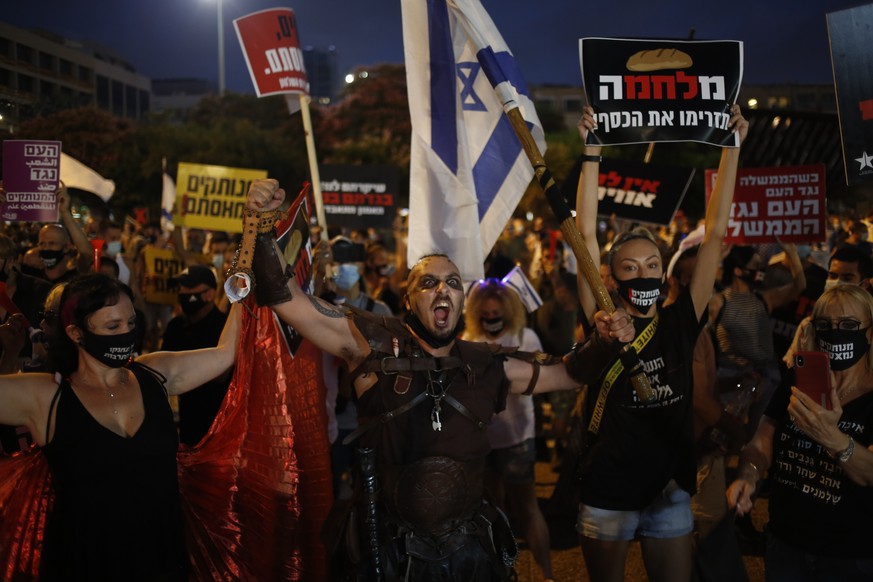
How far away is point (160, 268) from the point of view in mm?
9875

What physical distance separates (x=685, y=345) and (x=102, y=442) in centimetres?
271

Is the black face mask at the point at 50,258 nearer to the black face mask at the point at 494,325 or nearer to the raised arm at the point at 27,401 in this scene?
the black face mask at the point at 494,325

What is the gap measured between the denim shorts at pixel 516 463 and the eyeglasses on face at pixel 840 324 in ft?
7.37

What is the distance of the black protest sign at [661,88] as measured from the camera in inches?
165

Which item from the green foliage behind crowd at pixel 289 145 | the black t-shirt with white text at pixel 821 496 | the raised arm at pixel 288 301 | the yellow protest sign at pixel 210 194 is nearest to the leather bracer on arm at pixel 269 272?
the raised arm at pixel 288 301

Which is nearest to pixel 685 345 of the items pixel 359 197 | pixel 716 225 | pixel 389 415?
pixel 716 225

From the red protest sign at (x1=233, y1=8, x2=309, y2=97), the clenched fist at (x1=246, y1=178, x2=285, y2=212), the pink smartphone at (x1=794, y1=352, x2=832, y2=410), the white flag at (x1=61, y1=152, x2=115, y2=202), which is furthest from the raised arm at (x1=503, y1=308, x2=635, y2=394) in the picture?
the white flag at (x1=61, y1=152, x2=115, y2=202)

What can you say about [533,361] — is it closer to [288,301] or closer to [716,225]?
[288,301]

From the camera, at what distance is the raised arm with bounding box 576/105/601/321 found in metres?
4.10

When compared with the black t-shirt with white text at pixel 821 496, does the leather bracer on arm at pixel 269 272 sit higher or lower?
higher

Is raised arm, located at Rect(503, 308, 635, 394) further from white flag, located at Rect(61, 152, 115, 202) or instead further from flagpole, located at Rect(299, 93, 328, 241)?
white flag, located at Rect(61, 152, 115, 202)

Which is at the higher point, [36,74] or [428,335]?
[36,74]

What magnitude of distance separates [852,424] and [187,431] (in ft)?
13.3

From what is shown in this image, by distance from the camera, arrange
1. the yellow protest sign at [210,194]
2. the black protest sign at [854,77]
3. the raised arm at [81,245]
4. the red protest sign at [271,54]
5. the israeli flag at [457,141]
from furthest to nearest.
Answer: the yellow protest sign at [210,194] → the red protest sign at [271,54] → the raised arm at [81,245] → the black protest sign at [854,77] → the israeli flag at [457,141]
